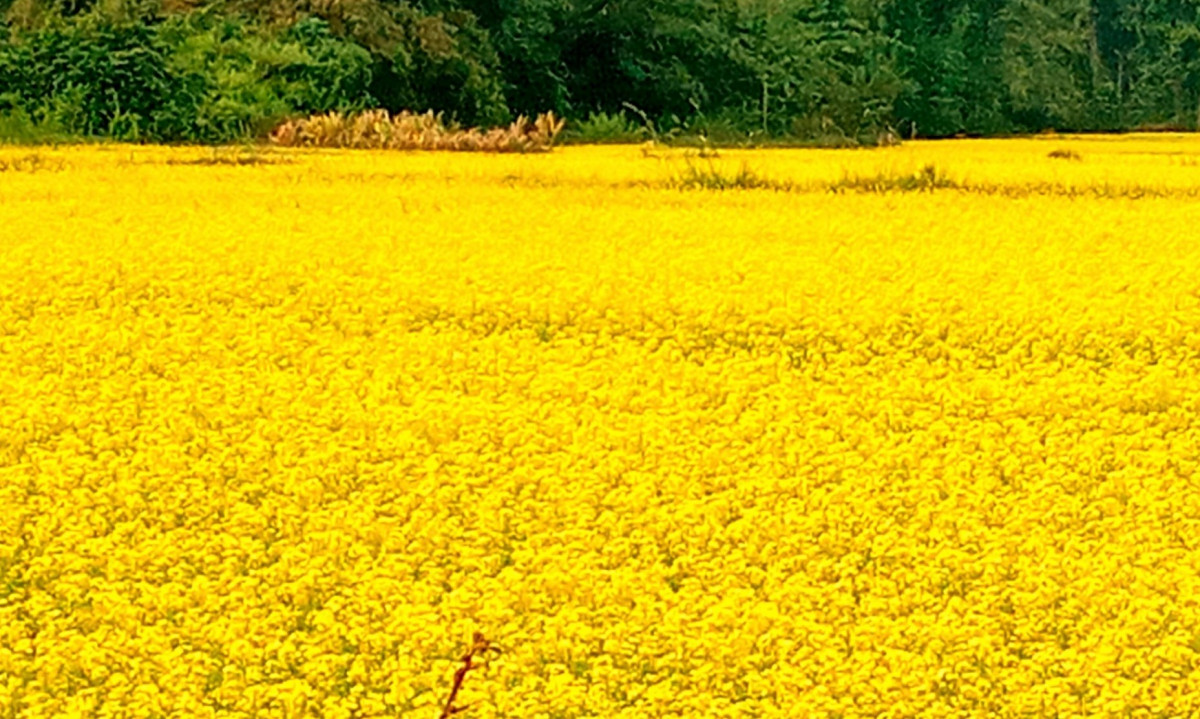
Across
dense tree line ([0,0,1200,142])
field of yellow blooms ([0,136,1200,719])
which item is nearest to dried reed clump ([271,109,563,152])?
dense tree line ([0,0,1200,142])

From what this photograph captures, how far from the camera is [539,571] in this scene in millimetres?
5660

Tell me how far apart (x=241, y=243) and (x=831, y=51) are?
76.6 feet

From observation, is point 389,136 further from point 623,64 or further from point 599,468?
→ point 599,468

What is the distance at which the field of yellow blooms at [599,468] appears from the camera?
5.06m

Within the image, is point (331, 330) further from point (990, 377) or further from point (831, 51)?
point (831, 51)

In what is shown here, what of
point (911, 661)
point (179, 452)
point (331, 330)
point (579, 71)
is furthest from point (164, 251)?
point (579, 71)

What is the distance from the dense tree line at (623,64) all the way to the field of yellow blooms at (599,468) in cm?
896

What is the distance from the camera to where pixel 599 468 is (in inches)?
256

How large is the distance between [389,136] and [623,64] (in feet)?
30.7

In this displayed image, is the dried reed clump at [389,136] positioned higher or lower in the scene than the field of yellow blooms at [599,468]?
lower

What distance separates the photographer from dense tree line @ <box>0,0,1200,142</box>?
2023 centimetres

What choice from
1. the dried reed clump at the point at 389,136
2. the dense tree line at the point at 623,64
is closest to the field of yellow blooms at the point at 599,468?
the dried reed clump at the point at 389,136

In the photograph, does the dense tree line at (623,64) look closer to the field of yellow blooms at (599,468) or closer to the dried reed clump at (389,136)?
the dried reed clump at (389,136)

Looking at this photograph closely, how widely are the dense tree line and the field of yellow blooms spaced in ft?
29.4
